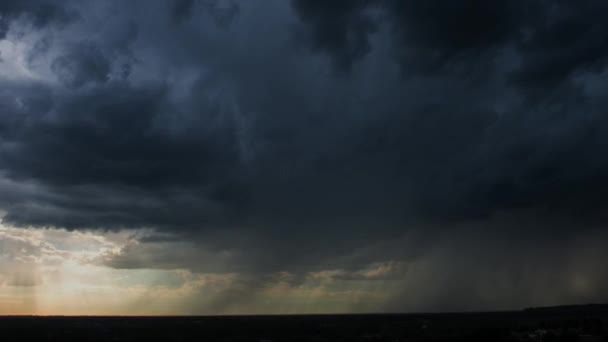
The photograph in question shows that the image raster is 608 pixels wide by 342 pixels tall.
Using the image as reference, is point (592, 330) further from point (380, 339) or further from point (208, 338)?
point (208, 338)

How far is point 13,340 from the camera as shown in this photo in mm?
107000

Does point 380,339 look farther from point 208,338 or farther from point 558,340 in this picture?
point 208,338

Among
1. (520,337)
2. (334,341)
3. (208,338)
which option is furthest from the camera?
(208,338)

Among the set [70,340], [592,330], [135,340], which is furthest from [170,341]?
[592,330]

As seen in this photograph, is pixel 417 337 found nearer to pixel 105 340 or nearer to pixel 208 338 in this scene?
pixel 208 338

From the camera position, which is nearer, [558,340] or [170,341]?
[558,340]

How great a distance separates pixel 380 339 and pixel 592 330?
40302 millimetres

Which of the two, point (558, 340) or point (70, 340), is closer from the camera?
point (558, 340)

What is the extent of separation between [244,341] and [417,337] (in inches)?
1411

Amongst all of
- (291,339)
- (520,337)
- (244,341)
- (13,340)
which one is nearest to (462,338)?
(520,337)

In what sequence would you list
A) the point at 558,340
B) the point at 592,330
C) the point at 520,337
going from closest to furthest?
1. the point at 558,340
2. the point at 520,337
3. the point at 592,330

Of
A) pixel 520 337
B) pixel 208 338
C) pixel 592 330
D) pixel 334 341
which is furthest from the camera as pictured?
pixel 208 338

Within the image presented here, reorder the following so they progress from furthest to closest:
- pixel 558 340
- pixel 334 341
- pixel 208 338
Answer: pixel 208 338 < pixel 334 341 < pixel 558 340

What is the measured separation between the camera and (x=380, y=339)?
98.2m
